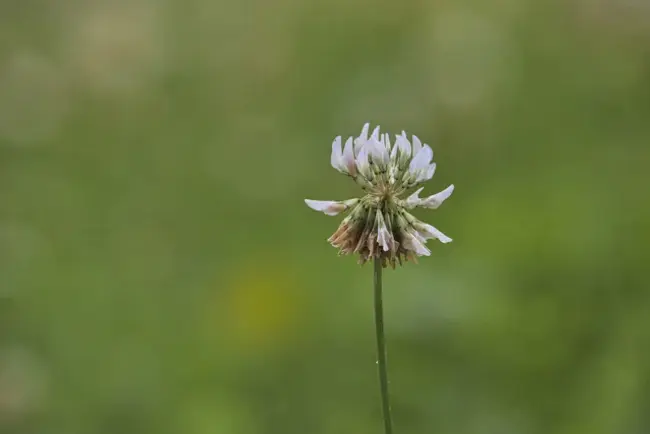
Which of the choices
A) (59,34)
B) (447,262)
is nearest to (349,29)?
(59,34)

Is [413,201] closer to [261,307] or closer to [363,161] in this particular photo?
[363,161]

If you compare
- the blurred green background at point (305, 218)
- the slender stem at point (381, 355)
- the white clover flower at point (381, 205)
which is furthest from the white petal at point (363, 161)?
the blurred green background at point (305, 218)

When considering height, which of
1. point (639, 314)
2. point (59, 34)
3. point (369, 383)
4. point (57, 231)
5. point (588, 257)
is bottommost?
point (369, 383)

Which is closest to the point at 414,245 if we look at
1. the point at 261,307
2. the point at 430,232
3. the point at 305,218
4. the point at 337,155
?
the point at 430,232

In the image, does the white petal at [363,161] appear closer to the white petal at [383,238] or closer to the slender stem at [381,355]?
the white petal at [383,238]

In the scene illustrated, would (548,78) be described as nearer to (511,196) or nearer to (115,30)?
(511,196)

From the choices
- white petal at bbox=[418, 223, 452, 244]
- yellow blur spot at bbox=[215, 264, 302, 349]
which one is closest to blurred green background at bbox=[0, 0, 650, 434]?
yellow blur spot at bbox=[215, 264, 302, 349]
